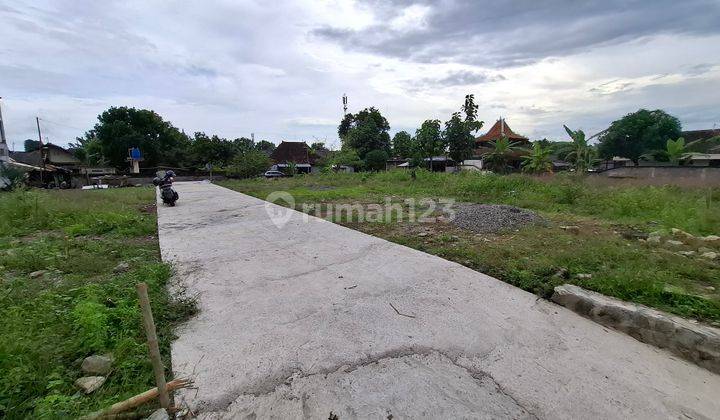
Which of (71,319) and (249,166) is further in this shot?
(249,166)

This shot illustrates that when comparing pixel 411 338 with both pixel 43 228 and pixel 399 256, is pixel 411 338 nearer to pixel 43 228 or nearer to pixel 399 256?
pixel 399 256

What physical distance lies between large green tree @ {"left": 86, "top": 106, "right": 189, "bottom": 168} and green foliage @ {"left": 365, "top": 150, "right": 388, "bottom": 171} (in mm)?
19213

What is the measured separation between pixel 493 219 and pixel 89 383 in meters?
6.16

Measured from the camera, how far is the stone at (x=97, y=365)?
2.08 m

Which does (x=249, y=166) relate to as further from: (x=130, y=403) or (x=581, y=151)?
(x=130, y=403)

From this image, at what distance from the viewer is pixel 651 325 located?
2451mm

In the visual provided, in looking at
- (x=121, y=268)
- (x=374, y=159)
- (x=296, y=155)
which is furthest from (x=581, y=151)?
(x=296, y=155)

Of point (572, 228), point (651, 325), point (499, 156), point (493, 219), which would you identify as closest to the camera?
point (651, 325)

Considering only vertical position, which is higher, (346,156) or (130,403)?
(346,156)

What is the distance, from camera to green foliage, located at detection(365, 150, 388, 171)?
32.4 meters

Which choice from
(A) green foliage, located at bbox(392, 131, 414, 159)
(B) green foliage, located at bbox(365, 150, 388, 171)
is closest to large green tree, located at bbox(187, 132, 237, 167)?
(B) green foliage, located at bbox(365, 150, 388, 171)

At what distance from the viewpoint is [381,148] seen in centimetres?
3512

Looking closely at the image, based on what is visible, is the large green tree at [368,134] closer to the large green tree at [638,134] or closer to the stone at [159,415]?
the large green tree at [638,134]

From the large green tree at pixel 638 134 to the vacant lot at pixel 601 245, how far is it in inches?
873
